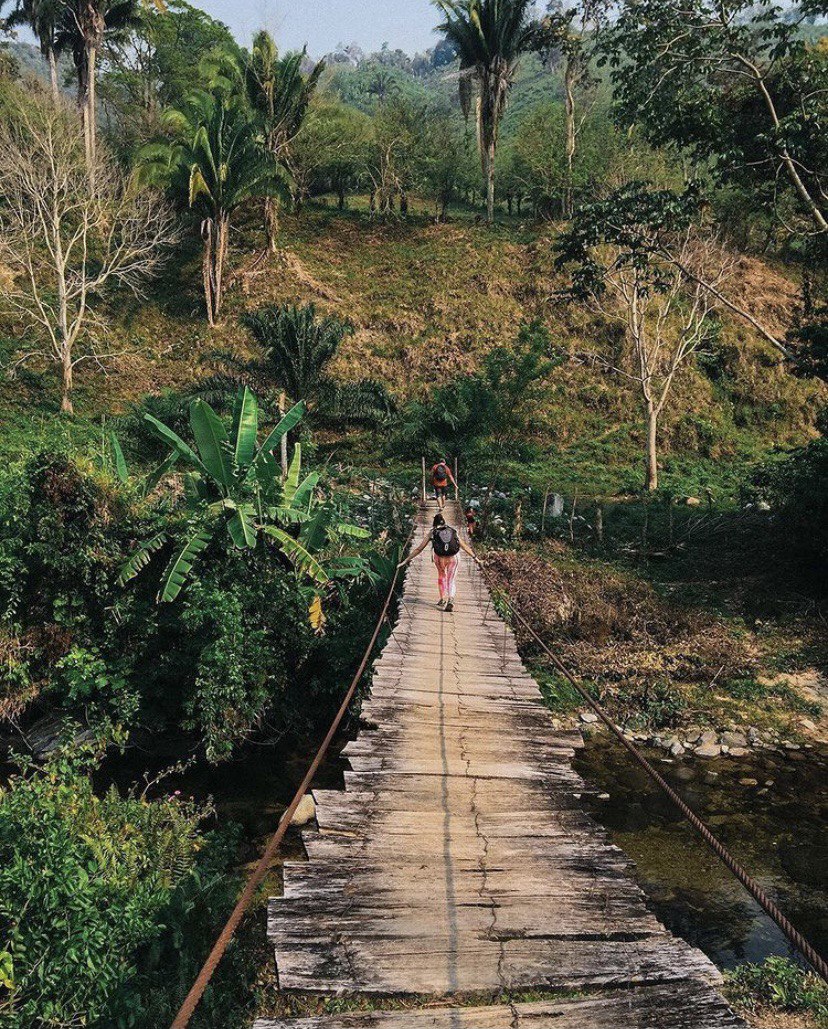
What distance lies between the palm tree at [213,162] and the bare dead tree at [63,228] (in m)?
1.47

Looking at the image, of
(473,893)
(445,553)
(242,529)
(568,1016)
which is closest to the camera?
(568,1016)

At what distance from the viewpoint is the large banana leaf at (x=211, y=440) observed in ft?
26.9

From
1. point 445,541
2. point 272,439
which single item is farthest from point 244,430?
point 445,541

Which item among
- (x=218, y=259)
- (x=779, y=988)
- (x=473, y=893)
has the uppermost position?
(x=218, y=259)

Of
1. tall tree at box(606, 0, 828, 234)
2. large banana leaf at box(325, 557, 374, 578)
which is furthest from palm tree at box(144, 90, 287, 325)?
large banana leaf at box(325, 557, 374, 578)

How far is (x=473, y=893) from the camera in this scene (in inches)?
146

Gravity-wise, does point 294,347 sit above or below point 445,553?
above

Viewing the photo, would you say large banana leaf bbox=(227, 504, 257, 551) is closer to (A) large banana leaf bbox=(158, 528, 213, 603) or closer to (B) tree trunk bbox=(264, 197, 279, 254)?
(A) large banana leaf bbox=(158, 528, 213, 603)

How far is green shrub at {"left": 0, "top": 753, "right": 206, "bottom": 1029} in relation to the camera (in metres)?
4.19

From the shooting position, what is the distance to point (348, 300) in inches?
1202

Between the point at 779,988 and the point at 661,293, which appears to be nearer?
the point at 779,988

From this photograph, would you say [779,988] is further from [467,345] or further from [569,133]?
[569,133]

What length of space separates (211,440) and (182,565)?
1586 mm

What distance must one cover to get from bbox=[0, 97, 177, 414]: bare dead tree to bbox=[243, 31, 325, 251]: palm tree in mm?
5892
